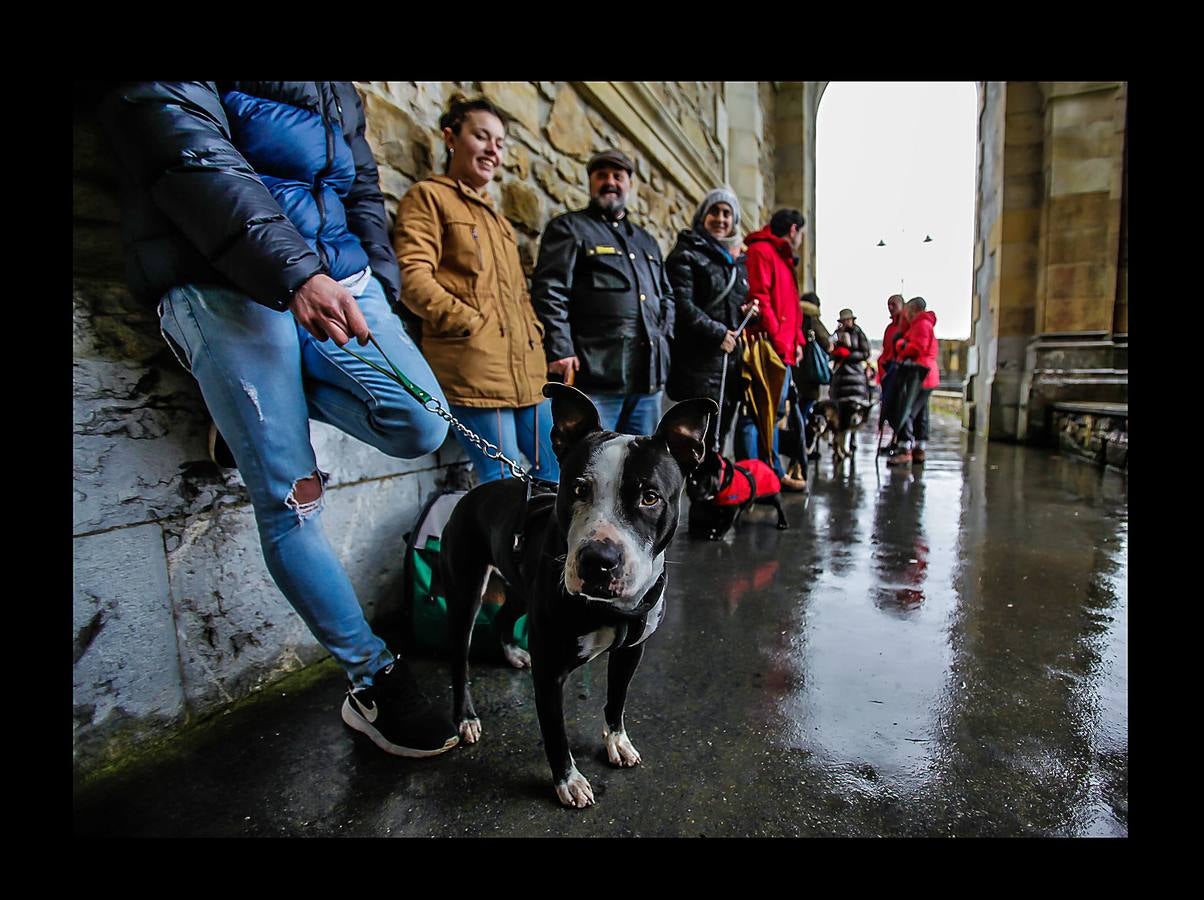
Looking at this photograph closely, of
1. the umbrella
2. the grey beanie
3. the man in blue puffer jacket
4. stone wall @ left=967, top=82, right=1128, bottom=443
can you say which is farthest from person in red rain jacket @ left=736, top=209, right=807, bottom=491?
stone wall @ left=967, top=82, right=1128, bottom=443

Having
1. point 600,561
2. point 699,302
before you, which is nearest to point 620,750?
point 600,561

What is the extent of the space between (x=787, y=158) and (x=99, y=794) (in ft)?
51.8

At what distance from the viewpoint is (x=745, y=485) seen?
4.02m

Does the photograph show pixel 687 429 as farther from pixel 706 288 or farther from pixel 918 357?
pixel 918 357

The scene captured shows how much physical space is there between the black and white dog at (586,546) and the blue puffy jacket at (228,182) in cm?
75

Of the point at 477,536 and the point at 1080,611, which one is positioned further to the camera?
the point at 1080,611

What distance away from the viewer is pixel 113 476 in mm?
1702

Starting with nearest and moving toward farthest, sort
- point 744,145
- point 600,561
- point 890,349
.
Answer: point 600,561, point 890,349, point 744,145

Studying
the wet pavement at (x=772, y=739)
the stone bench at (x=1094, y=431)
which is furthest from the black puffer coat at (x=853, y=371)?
the wet pavement at (x=772, y=739)

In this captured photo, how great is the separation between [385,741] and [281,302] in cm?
127

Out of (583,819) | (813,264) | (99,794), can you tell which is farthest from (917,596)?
(813,264)

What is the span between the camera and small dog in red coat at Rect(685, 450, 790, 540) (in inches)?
152

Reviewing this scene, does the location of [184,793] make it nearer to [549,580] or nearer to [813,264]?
[549,580]
